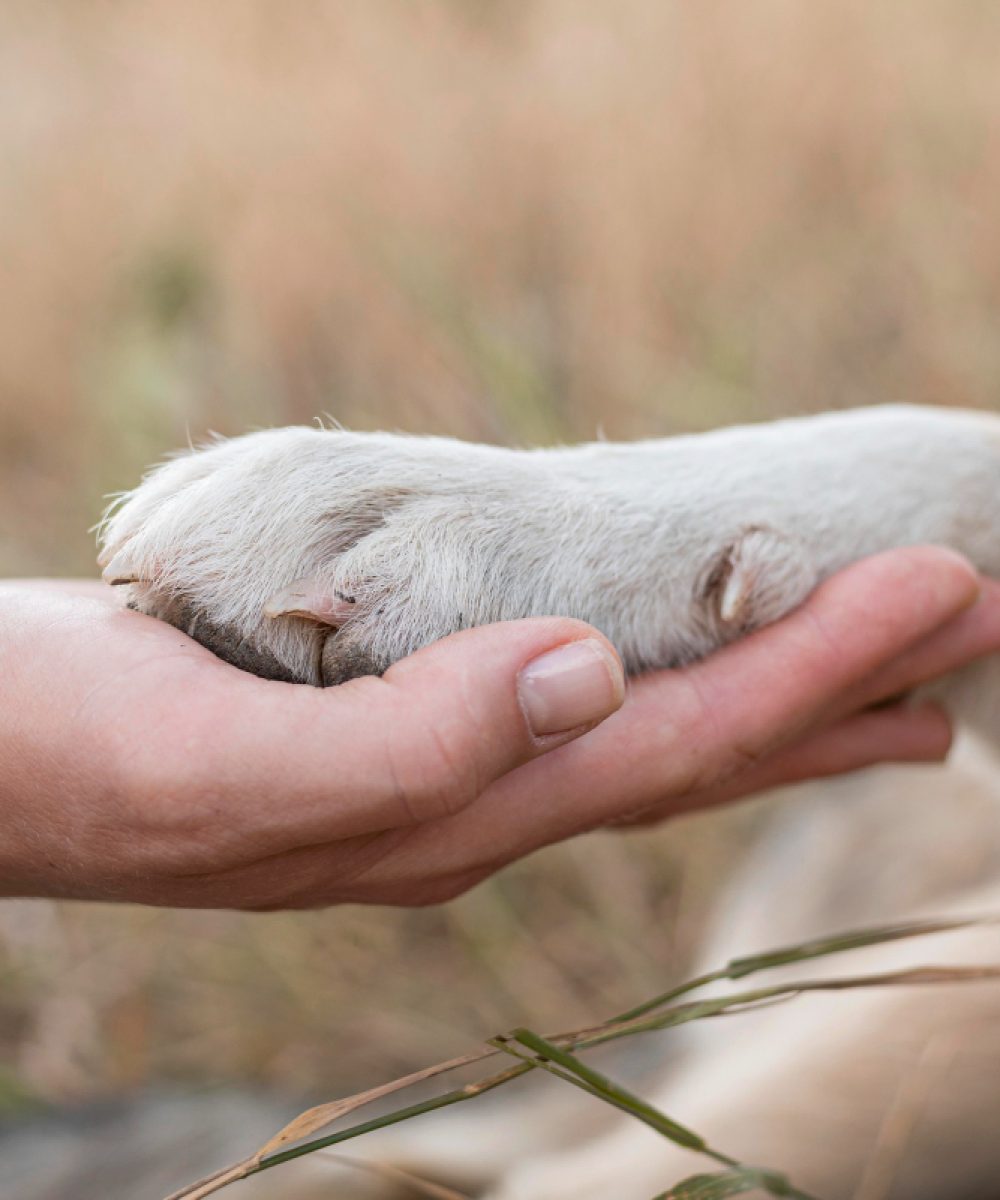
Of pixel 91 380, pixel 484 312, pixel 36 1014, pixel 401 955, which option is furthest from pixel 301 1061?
pixel 91 380

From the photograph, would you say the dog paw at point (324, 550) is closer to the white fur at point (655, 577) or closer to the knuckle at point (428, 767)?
the white fur at point (655, 577)

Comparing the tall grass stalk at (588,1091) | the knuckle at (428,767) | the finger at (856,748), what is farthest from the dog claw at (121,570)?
the finger at (856,748)

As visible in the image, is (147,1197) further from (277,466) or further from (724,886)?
(724,886)

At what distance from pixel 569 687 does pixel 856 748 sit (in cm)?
76

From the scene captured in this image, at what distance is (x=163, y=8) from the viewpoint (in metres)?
5.50

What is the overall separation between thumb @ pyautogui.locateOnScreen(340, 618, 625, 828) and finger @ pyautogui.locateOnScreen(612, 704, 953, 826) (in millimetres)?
572

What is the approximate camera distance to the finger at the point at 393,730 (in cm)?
84

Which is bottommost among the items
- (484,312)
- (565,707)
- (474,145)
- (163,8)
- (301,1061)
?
(301,1061)

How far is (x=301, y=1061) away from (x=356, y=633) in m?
1.70

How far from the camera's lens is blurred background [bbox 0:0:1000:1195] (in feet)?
8.13

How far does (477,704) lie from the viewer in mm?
860

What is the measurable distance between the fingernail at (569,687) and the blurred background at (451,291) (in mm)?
1491

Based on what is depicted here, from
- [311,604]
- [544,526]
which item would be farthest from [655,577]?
[311,604]

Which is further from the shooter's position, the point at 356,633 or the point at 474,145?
the point at 474,145
